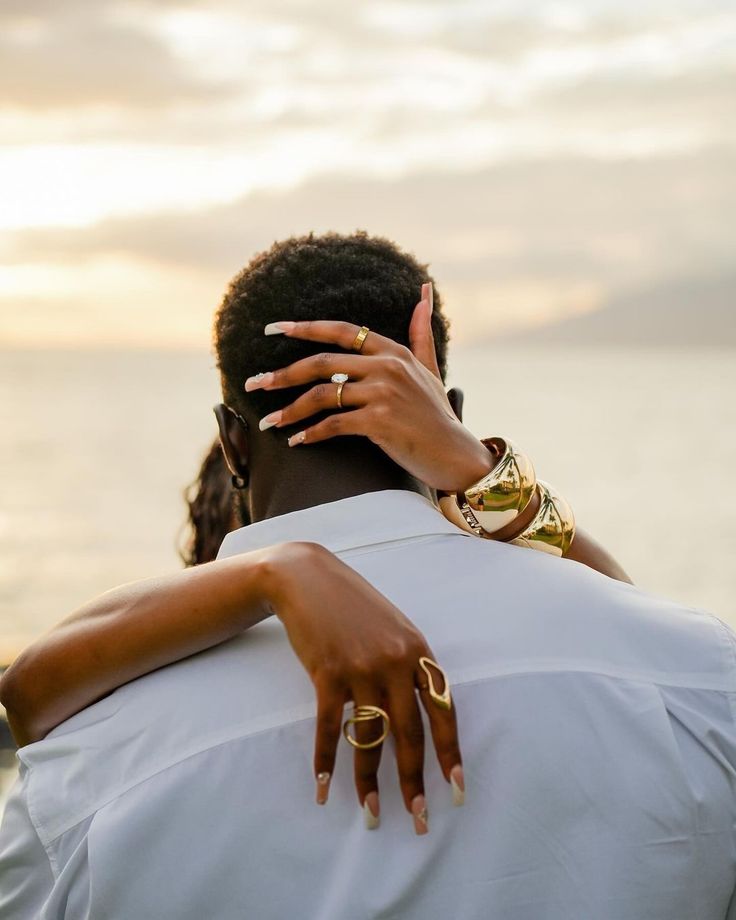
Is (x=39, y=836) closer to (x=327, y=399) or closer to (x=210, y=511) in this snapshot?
(x=327, y=399)

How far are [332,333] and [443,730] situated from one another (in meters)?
0.65

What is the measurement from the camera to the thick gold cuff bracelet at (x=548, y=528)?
73.9 inches

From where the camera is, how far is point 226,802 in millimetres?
1395

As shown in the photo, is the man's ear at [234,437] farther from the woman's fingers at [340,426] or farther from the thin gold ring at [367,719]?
the thin gold ring at [367,719]

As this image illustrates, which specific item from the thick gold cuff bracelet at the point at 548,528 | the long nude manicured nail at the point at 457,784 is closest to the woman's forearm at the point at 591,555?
the thick gold cuff bracelet at the point at 548,528

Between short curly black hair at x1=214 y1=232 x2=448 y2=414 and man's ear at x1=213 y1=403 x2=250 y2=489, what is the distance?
3 cm

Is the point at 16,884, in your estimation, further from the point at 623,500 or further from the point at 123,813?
the point at 623,500

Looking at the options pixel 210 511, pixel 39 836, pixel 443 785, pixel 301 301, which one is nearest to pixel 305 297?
pixel 301 301

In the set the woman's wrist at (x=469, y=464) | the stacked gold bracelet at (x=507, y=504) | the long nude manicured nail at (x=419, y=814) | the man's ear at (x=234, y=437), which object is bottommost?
the long nude manicured nail at (x=419, y=814)

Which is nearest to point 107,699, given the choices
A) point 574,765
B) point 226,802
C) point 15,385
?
point 226,802

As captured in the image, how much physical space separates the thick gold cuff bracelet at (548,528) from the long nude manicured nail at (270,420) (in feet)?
1.59

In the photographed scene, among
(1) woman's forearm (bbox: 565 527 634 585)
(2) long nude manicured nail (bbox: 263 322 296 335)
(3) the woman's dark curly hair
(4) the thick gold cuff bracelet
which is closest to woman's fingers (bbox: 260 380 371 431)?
(2) long nude manicured nail (bbox: 263 322 296 335)

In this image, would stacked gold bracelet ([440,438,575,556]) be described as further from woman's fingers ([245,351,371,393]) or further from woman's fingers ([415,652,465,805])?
woman's fingers ([415,652,465,805])

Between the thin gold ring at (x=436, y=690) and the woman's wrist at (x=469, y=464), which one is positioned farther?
the woman's wrist at (x=469, y=464)
